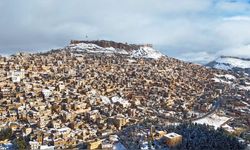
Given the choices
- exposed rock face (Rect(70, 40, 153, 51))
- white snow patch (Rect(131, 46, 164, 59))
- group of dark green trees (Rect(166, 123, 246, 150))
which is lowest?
group of dark green trees (Rect(166, 123, 246, 150))

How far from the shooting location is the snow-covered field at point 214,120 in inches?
1105

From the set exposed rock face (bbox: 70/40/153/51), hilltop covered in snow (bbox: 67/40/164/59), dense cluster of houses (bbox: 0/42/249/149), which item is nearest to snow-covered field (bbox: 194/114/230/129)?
dense cluster of houses (bbox: 0/42/249/149)

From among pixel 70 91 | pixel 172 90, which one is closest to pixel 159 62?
pixel 172 90

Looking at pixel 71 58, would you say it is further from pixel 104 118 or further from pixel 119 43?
pixel 104 118

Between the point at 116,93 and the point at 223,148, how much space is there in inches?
585

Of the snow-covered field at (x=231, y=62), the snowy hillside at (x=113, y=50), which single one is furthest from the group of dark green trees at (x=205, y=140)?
the snow-covered field at (x=231, y=62)

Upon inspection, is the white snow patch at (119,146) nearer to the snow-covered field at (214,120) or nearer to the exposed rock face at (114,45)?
the snow-covered field at (214,120)

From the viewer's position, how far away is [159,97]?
3384 cm

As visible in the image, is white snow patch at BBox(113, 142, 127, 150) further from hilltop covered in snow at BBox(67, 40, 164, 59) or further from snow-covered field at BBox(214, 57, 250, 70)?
snow-covered field at BBox(214, 57, 250, 70)

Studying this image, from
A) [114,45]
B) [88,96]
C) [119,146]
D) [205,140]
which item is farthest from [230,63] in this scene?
[119,146]

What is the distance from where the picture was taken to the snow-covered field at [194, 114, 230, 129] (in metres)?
28.1

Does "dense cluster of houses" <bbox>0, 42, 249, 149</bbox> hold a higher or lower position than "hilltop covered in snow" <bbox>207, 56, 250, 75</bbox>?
higher

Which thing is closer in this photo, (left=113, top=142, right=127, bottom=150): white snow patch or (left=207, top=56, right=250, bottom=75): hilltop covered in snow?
(left=113, top=142, right=127, bottom=150): white snow patch

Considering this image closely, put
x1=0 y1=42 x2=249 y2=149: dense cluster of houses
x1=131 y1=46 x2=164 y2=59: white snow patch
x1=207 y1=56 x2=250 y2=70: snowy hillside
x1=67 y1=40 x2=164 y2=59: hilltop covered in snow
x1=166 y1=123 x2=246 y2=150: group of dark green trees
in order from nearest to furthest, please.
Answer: x1=166 y1=123 x2=246 y2=150: group of dark green trees < x1=0 y1=42 x2=249 y2=149: dense cluster of houses < x1=67 y1=40 x2=164 y2=59: hilltop covered in snow < x1=131 y1=46 x2=164 y2=59: white snow patch < x1=207 y1=56 x2=250 y2=70: snowy hillside
